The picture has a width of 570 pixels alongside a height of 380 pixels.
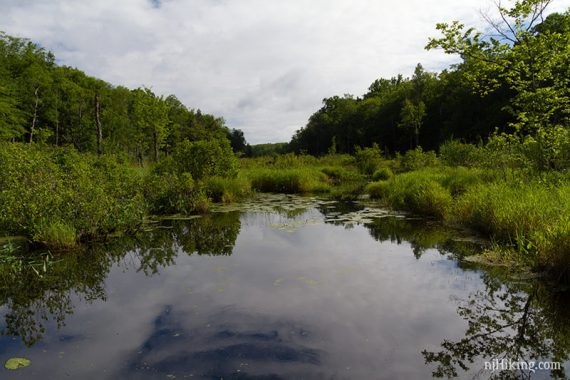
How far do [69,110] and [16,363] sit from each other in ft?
166

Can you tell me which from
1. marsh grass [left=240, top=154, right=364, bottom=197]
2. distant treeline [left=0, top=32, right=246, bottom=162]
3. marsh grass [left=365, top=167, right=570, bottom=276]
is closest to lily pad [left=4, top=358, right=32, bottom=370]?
marsh grass [left=365, top=167, right=570, bottom=276]

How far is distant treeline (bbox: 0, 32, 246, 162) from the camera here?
106 ft

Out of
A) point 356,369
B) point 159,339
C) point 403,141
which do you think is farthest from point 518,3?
point 403,141

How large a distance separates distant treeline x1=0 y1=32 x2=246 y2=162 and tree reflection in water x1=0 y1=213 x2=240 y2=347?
855 inches

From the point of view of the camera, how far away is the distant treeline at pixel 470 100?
8688 mm

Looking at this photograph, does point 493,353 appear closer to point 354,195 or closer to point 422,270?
point 422,270

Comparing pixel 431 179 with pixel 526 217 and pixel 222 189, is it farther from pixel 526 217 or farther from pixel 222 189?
pixel 222 189

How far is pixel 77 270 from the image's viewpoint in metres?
7.14

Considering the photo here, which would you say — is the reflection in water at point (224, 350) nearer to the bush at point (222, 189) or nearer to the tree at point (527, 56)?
the tree at point (527, 56)

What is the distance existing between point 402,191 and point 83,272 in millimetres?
10929

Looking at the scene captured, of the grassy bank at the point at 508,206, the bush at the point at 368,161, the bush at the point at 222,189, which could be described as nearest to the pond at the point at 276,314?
the grassy bank at the point at 508,206

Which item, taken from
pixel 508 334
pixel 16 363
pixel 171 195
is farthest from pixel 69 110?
pixel 508 334

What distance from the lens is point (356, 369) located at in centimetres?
386

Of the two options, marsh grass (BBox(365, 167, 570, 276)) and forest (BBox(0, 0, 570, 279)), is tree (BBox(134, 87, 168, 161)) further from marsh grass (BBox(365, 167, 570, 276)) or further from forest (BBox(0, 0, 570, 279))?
marsh grass (BBox(365, 167, 570, 276))
